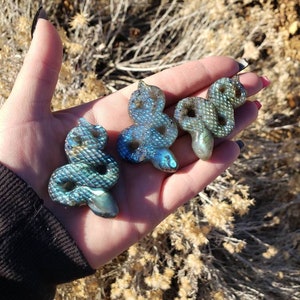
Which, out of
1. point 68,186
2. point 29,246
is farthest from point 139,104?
point 29,246

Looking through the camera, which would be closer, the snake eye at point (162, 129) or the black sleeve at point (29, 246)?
the black sleeve at point (29, 246)

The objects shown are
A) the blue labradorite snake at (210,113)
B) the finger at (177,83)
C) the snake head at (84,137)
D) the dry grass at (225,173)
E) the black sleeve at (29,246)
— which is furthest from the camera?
the dry grass at (225,173)

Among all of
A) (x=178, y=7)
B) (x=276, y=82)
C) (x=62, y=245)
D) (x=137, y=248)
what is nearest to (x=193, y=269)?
(x=137, y=248)

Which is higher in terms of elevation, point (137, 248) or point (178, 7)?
point (178, 7)

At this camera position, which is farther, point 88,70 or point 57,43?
point 88,70

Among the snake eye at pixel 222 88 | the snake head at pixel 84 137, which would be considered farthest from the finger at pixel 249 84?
the snake head at pixel 84 137

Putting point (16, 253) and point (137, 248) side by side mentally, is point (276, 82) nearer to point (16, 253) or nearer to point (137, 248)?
point (137, 248)

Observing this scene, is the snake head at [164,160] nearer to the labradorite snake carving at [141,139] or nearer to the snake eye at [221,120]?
the labradorite snake carving at [141,139]

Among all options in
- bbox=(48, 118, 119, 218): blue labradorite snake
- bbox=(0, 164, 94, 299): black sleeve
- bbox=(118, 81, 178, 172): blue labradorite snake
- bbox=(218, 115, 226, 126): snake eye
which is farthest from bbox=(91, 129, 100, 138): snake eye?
bbox=(218, 115, 226, 126): snake eye
